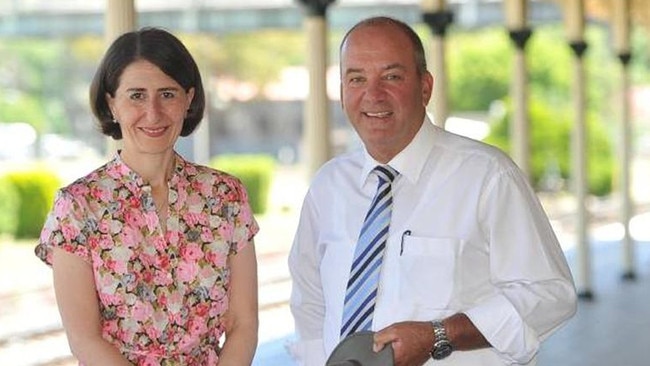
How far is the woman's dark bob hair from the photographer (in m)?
2.48

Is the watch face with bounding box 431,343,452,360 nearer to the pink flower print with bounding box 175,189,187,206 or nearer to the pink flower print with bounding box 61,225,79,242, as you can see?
the pink flower print with bounding box 175,189,187,206

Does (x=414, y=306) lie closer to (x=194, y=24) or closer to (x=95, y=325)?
(x=95, y=325)

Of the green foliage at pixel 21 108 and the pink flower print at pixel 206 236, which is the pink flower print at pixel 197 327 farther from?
the green foliage at pixel 21 108

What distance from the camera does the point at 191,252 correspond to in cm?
253

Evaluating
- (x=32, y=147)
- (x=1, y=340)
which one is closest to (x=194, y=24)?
(x=32, y=147)

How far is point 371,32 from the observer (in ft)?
8.39

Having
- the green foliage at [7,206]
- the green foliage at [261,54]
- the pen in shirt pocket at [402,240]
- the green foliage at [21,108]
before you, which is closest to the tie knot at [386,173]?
the pen in shirt pocket at [402,240]

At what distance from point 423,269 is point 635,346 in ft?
25.0

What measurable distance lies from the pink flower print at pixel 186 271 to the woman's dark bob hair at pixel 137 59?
30cm

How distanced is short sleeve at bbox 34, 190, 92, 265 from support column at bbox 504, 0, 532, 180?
30.3 ft

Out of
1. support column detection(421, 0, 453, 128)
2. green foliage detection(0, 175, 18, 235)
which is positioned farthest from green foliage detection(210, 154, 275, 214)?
support column detection(421, 0, 453, 128)

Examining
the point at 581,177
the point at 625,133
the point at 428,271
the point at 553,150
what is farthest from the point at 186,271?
the point at 553,150

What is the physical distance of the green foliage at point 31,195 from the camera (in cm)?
2353

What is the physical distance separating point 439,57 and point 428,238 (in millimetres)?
7890
